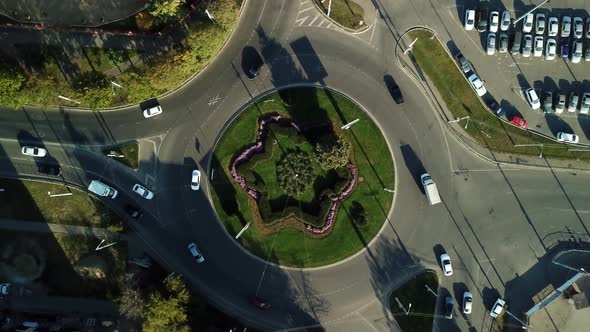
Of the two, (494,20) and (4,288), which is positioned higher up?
(494,20)

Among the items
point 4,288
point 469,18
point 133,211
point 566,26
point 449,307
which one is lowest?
point 449,307

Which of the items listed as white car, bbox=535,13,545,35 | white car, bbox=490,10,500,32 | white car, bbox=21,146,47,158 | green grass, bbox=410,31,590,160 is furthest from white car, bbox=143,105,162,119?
white car, bbox=535,13,545,35

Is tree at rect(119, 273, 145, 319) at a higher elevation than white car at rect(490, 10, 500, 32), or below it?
below

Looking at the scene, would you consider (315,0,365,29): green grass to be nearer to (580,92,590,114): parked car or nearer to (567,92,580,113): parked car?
(567,92,580,113): parked car

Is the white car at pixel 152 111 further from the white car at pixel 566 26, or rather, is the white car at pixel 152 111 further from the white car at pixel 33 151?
the white car at pixel 566 26

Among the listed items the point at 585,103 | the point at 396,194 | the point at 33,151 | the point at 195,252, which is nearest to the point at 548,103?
the point at 585,103

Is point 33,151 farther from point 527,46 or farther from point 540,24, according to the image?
point 540,24

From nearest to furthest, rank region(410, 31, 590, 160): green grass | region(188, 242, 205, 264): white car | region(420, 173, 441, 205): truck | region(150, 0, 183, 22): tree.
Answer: region(150, 0, 183, 22): tree
region(420, 173, 441, 205): truck
region(188, 242, 205, 264): white car
region(410, 31, 590, 160): green grass
